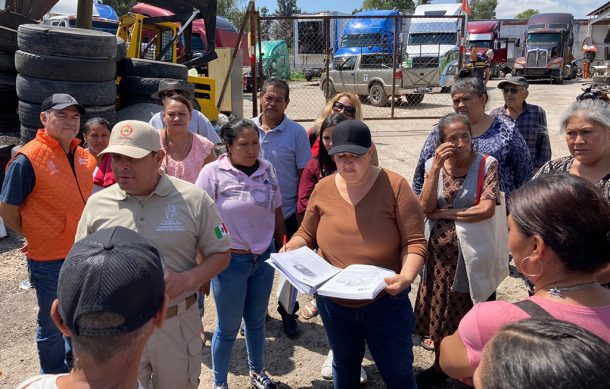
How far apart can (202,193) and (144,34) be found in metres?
8.84

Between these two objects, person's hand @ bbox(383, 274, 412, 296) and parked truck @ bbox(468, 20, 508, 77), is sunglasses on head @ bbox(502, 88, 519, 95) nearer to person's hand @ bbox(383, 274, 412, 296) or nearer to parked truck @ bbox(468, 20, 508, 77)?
person's hand @ bbox(383, 274, 412, 296)

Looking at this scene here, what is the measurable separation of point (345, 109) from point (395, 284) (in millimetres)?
2002

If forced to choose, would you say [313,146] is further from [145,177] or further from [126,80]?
[126,80]

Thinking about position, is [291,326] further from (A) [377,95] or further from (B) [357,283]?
(A) [377,95]

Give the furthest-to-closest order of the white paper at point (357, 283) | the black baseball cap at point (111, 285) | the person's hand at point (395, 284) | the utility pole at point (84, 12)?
the utility pole at point (84, 12)
the person's hand at point (395, 284)
the white paper at point (357, 283)
the black baseball cap at point (111, 285)

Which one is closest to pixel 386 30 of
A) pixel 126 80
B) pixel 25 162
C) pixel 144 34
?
pixel 144 34

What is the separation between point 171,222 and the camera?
2324 mm

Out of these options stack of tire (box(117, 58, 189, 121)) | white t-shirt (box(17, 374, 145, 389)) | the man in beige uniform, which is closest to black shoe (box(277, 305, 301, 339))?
the man in beige uniform

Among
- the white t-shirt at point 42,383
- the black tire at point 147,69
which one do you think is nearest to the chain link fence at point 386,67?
the black tire at point 147,69

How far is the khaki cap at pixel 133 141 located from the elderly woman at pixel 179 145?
1162 mm

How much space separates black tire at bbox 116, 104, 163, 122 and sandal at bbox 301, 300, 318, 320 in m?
4.09

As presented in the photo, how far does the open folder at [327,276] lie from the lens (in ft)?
7.05

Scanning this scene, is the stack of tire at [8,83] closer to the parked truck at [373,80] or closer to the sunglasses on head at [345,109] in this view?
the sunglasses on head at [345,109]

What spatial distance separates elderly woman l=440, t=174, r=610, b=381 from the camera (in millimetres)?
1499
